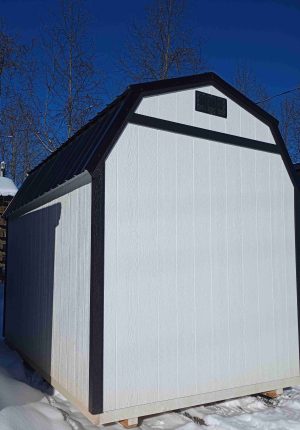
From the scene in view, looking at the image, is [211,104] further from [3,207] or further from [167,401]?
[3,207]

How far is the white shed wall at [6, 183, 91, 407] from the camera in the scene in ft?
12.4

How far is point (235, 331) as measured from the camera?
4473 millimetres

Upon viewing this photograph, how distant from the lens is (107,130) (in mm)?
3943

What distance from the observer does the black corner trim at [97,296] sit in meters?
3.51

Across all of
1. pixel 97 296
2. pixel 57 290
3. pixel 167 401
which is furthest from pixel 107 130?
pixel 167 401

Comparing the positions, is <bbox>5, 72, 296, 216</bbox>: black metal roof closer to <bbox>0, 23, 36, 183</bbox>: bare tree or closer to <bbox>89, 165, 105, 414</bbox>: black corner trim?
<bbox>89, 165, 105, 414</bbox>: black corner trim

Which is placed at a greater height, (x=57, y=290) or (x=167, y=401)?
(x=57, y=290)

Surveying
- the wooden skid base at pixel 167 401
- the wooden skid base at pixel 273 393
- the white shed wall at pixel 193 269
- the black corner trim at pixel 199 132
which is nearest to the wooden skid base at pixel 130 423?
the wooden skid base at pixel 167 401

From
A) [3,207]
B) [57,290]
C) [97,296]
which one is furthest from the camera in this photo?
[3,207]

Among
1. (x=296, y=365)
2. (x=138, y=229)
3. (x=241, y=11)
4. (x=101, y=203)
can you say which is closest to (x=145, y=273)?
(x=138, y=229)

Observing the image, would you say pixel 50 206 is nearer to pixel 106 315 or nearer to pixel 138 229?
pixel 138 229

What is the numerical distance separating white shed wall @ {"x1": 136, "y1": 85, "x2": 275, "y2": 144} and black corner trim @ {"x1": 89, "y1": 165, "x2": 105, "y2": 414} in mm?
896

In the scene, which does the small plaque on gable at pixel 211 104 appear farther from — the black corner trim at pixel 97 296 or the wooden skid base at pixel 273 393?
the wooden skid base at pixel 273 393

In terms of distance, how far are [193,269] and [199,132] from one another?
1379mm
